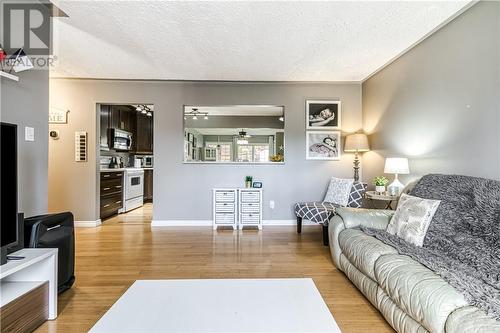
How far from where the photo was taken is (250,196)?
167 inches

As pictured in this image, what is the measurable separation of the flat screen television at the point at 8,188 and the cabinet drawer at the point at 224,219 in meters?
2.84

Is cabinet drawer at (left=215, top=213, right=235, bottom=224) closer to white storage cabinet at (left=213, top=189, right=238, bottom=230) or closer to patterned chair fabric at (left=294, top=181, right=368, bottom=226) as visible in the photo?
white storage cabinet at (left=213, top=189, right=238, bottom=230)

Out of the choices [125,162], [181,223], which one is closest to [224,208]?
[181,223]

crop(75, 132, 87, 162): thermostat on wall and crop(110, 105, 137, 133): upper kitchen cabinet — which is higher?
crop(110, 105, 137, 133): upper kitchen cabinet

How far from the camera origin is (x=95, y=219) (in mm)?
4395

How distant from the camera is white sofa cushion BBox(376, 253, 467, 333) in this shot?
120cm

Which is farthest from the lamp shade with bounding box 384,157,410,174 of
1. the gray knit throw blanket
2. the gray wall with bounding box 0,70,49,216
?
the gray wall with bounding box 0,70,49,216

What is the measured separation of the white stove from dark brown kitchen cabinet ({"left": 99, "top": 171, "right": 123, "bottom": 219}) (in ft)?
0.54

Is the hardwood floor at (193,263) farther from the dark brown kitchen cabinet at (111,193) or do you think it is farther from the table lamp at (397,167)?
the table lamp at (397,167)

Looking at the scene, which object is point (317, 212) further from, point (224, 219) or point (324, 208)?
point (224, 219)

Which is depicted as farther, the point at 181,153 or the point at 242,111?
the point at 242,111

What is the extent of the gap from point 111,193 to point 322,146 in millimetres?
4191

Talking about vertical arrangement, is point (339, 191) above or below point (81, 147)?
below

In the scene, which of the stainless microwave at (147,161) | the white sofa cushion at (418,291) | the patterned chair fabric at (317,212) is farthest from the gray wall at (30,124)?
the stainless microwave at (147,161)
